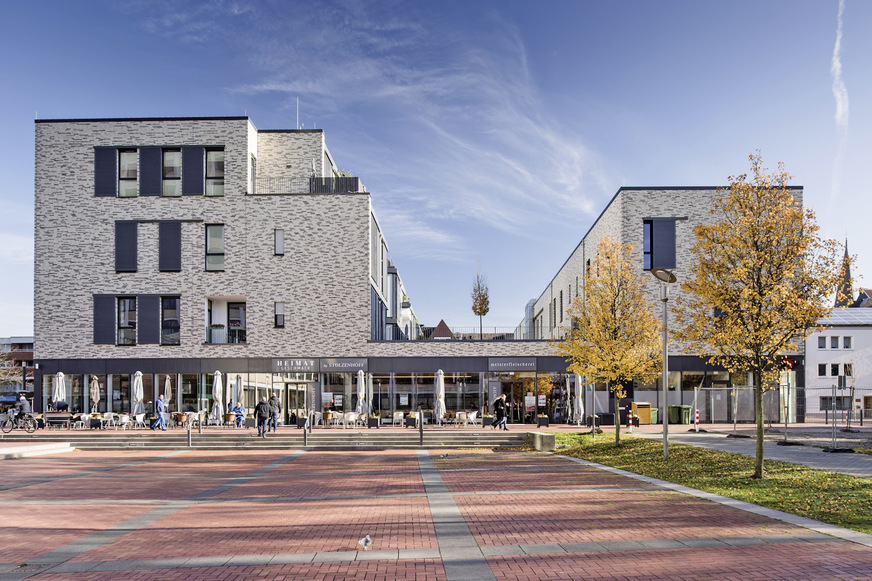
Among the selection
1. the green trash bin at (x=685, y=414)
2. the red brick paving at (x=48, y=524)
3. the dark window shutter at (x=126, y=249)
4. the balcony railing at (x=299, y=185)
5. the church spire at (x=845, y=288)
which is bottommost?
the green trash bin at (x=685, y=414)

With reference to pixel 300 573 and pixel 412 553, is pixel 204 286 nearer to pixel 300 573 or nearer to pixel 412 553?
pixel 412 553

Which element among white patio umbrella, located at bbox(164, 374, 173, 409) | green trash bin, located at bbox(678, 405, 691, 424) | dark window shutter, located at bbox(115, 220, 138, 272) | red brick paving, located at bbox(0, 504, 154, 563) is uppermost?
dark window shutter, located at bbox(115, 220, 138, 272)

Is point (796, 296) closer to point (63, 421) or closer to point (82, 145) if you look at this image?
point (63, 421)

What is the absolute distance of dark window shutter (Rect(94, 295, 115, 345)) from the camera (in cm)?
3612

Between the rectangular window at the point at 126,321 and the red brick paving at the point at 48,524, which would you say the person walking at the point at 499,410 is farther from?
the red brick paving at the point at 48,524

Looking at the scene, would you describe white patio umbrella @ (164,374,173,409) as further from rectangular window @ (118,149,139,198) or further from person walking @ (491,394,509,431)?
person walking @ (491,394,509,431)

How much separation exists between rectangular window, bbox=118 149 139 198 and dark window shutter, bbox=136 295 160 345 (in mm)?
6213

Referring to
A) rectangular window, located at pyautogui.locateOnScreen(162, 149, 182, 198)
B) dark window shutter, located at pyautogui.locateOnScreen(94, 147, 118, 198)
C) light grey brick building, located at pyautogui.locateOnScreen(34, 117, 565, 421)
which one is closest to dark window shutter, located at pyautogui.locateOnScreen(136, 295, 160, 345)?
light grey brick building, located at pyautogui.locateOnScreen(34, 117, 565, 421)

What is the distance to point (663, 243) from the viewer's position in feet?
118

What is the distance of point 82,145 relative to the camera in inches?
1446

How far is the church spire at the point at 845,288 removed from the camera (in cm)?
1348

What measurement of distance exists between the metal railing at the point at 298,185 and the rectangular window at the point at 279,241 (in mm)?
2939

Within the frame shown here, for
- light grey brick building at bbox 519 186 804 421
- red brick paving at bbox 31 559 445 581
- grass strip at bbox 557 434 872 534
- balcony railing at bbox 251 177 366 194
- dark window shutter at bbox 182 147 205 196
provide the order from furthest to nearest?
1. balcony railing at bbox 251 177 366 194
2. dark window shutter at bbox 182 147 205 196
3. light grey brick building at bbox 519 186 804 421
4. grass strip at bbox 557 434 872 534
5. red brick paving at bbox 31 559 445 581

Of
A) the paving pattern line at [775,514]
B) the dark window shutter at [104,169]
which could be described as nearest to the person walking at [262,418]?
the paving pattern line at [775,514]
